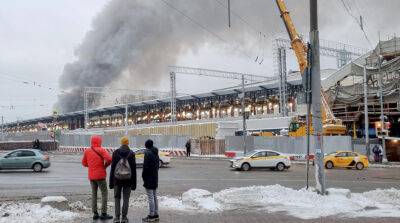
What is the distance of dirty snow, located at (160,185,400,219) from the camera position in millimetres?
11812

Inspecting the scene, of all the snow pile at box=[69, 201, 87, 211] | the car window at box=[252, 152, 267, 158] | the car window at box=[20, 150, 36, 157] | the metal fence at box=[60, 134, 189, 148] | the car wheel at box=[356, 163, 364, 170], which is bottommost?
the car wheel at box=[356, 163, 364, 170]

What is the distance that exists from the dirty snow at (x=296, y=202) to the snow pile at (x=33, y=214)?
2.82 metres

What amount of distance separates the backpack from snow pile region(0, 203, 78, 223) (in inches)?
72.8

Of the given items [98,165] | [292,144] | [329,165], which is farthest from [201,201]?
[292,144]

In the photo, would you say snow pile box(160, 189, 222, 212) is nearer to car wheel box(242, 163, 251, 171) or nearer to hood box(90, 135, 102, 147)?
hood box(90, 135, 102, 147)

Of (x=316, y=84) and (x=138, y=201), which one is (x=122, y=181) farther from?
(x=316, y=84)

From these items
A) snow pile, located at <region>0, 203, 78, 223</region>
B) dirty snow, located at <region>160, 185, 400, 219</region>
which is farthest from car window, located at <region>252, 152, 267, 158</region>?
snow pile, located at <region>0, 203, 78, 223</region>

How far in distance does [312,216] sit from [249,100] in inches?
2842

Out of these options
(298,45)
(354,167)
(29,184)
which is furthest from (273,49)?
(29,184)

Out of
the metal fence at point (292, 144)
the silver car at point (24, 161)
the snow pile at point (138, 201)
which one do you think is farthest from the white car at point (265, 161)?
the snow pile at point (138, 201)

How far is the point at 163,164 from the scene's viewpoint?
3359 centimetres

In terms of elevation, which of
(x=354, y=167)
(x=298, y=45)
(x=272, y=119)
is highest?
(x=298, y=45)

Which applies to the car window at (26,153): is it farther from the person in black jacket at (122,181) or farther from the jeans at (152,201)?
the person in black jacket at (122,181)

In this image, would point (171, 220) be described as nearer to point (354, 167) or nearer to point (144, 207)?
point (144, 207)
